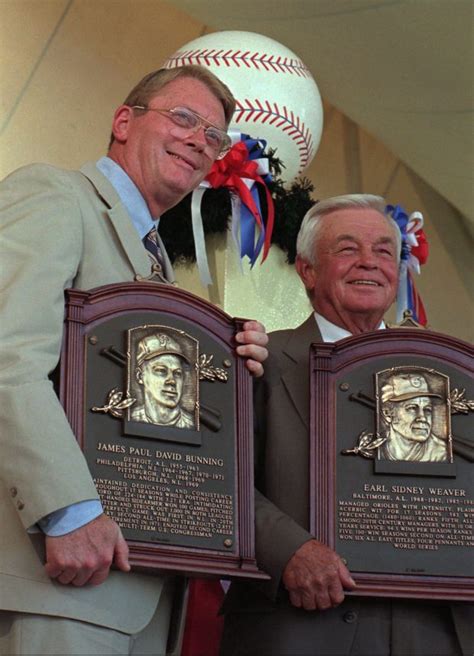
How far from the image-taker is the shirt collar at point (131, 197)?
2.19 meters

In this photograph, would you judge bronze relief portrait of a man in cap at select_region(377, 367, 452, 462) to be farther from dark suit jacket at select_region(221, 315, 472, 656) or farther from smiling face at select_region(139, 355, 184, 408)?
smiling face at select_region(139, 355, 184, 408)

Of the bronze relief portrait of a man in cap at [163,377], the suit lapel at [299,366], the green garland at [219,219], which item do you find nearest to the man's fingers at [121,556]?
the bronze relief portrait of a man in cap at [163,377]

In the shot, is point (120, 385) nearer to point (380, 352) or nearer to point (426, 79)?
point (380, 352)

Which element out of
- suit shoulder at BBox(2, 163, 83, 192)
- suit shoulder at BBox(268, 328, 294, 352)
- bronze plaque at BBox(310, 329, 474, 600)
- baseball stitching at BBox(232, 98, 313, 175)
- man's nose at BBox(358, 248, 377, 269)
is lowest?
bronze plaque at BBox(310, 329, 474, 600)

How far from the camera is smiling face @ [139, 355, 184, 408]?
1997 mm

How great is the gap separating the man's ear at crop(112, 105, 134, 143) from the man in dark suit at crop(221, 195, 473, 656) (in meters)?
0.39

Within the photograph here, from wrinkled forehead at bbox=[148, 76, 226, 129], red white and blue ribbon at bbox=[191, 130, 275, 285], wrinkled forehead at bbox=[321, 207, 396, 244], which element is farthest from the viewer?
red white and blue ribbon at bbox=[191, 130, 275, 285]

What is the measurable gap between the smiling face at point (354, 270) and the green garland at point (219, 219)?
78 centimetres

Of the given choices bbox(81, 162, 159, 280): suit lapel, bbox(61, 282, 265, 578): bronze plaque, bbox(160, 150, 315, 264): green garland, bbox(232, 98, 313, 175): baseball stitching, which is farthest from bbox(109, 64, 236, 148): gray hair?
bbox(232, 98, 313, 175): baseball stitching

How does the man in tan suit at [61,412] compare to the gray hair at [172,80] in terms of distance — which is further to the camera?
the gray hair at [172,80]

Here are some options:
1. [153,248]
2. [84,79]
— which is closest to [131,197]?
[153,248]

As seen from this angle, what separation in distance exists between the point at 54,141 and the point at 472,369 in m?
1.91

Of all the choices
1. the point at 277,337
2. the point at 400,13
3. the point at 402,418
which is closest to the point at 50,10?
the point at 400,13

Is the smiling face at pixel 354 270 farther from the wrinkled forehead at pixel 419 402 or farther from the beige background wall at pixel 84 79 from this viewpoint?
the beige background wall at pixel 84 79
